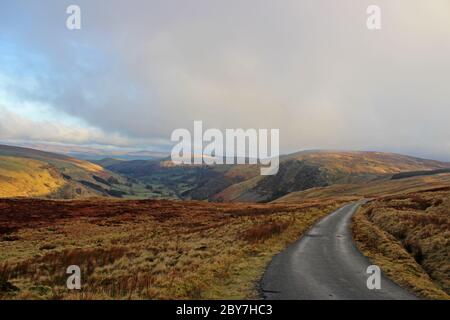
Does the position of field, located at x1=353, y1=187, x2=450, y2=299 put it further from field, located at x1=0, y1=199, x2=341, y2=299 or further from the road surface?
field, located at x1=0, y1=199, x2=341, y2=299

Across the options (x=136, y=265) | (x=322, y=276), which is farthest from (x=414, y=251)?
(x=136, y=265)

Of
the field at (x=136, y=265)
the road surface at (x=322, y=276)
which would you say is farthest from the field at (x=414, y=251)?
the field at (x=136, y=265)

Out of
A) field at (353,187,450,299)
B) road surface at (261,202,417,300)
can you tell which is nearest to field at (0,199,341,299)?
road surface at (261,202,417,300)

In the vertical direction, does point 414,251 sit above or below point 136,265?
below

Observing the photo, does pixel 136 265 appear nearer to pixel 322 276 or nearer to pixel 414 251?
pixel 322 276

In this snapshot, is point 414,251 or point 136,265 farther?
point 414,251

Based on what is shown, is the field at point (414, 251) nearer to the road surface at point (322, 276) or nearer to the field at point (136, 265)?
the road surface at point (322, 276)

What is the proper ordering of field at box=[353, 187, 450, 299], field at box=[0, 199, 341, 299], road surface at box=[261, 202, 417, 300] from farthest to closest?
field at box=[353, 187, 450, 299]
field at box=[0, 199, 341, 299]
road surface at box=[261, 202, 417, 300]

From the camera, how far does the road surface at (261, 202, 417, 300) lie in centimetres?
1309

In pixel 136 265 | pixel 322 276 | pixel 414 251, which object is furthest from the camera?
pixel 414 251

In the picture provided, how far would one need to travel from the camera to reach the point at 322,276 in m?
15.9

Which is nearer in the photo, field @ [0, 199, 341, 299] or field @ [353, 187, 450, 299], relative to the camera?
field @ [0, 199, 341, 299]
